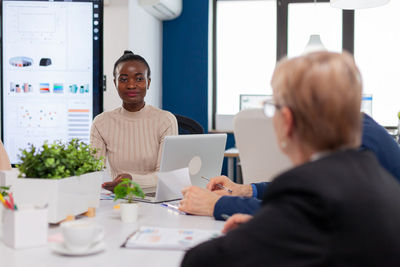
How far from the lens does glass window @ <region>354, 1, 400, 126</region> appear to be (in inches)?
214

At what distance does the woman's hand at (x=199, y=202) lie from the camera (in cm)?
157

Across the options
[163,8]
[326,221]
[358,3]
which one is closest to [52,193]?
[326,221]

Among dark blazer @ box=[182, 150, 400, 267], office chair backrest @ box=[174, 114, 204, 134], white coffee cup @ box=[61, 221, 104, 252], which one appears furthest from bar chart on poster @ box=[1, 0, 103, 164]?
dark blazer @ box=[182, 150, 400, 267]

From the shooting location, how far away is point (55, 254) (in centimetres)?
111

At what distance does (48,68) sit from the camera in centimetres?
275

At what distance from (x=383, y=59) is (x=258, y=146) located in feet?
11.4

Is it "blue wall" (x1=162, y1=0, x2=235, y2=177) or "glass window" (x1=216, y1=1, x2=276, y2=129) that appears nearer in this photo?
"blue wall" (x1=162, y1=0, x2=235, y2=177)

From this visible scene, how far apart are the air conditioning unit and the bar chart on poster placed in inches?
73.8

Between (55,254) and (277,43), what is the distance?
16.2ft

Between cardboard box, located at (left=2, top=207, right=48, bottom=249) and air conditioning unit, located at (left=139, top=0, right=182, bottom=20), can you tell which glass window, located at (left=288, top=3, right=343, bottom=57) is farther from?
cardboard box, located at (left=2, top=207, right=48, bottom=249)

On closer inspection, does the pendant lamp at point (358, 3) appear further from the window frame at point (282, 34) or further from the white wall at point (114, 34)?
the window frame at point (282, 34)

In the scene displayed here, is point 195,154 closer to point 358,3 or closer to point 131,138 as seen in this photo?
point 131,138

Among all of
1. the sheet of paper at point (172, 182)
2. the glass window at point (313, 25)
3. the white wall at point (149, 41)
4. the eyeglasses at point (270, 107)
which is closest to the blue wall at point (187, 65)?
the white wall at point (149, 41)

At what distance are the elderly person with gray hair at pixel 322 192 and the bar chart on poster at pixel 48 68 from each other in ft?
6.82
